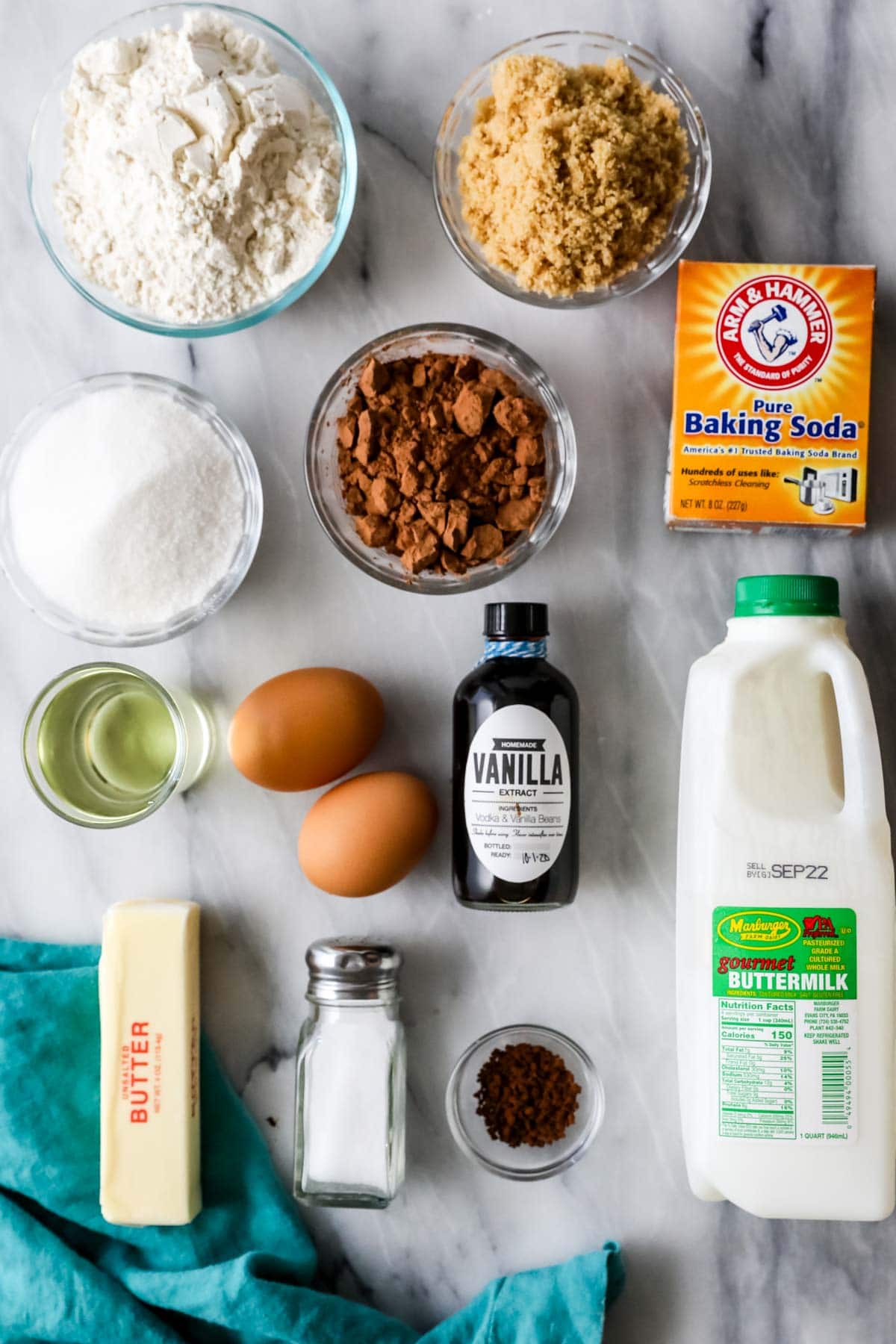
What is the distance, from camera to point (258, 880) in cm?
110

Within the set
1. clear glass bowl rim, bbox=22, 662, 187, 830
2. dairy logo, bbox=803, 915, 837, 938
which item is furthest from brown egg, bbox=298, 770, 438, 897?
dairy logo, bbox=803, 915, 837, 938

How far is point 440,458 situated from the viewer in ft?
3.15

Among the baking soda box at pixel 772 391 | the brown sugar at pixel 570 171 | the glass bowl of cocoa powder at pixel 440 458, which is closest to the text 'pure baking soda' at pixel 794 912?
the baking soda box at pixel 772 391

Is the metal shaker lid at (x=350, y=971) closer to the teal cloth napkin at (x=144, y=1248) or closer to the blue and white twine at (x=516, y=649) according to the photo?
the teal cloth napkin at (x=144, y=1248)

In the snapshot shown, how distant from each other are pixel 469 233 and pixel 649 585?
1.26ft

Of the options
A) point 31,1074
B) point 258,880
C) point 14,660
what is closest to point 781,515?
point 258,880

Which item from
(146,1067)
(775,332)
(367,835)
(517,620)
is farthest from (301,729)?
(775,332)

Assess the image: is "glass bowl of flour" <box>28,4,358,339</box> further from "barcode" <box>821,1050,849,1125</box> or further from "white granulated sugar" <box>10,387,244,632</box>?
"barcode" <box>821,1050,849,1125</box>

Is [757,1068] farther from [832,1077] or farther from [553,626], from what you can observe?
[553,626]

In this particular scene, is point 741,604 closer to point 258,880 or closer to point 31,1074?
point 258,880

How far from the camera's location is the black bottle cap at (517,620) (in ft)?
3.18

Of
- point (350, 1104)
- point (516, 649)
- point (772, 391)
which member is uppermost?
point (772, 391)

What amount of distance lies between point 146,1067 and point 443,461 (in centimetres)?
64

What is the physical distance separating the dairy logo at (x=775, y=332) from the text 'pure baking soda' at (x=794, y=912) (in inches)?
7.9
